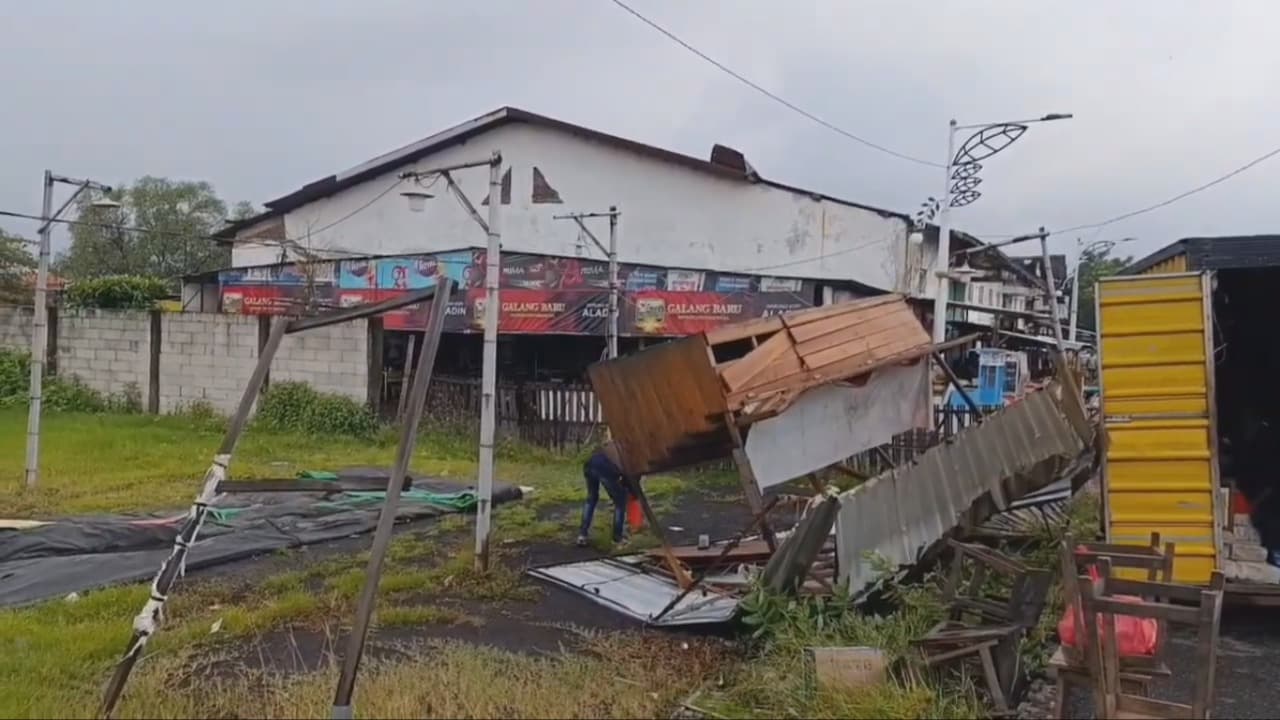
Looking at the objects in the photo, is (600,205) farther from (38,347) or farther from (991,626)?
(991,626)

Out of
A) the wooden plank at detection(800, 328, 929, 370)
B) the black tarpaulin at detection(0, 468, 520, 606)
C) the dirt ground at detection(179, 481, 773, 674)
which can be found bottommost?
the dirt ground at detection(179, 481, 773, 674)

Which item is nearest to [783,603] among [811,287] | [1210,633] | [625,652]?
[625,652]

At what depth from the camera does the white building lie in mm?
22438

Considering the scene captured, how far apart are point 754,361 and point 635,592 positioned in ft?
6.78

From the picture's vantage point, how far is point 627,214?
2262 centimetres

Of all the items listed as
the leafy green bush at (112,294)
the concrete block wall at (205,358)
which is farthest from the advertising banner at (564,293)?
the leafy green bush at (112,294)

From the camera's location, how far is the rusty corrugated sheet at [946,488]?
20.1 feet

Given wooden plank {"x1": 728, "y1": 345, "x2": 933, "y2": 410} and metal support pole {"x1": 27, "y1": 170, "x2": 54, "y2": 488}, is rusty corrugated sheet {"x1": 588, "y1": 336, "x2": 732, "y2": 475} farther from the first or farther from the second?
metal support pole {"x1": 27, "y1": 170, "x2": 54, "y2": 488}

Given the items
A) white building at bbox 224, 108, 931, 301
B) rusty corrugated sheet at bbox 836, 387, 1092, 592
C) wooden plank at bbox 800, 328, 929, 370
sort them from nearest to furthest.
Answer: rusty corrugated sheet at bbox 836, 387, 1092, 592, wooden plank at bbox 800, 328, 929, 370, white building at bbox 224, 108, 931, 301

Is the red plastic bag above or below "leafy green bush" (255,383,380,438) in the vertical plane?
below

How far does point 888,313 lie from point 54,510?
856 centimetres

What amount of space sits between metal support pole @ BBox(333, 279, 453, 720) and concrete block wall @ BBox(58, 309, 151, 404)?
16.1 metres

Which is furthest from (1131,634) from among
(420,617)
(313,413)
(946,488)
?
(313,413)

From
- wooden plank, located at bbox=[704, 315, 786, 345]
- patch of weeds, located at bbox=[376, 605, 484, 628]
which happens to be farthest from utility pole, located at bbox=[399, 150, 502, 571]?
wooden plank, located at bbox=[704, 315, 786, 345]
